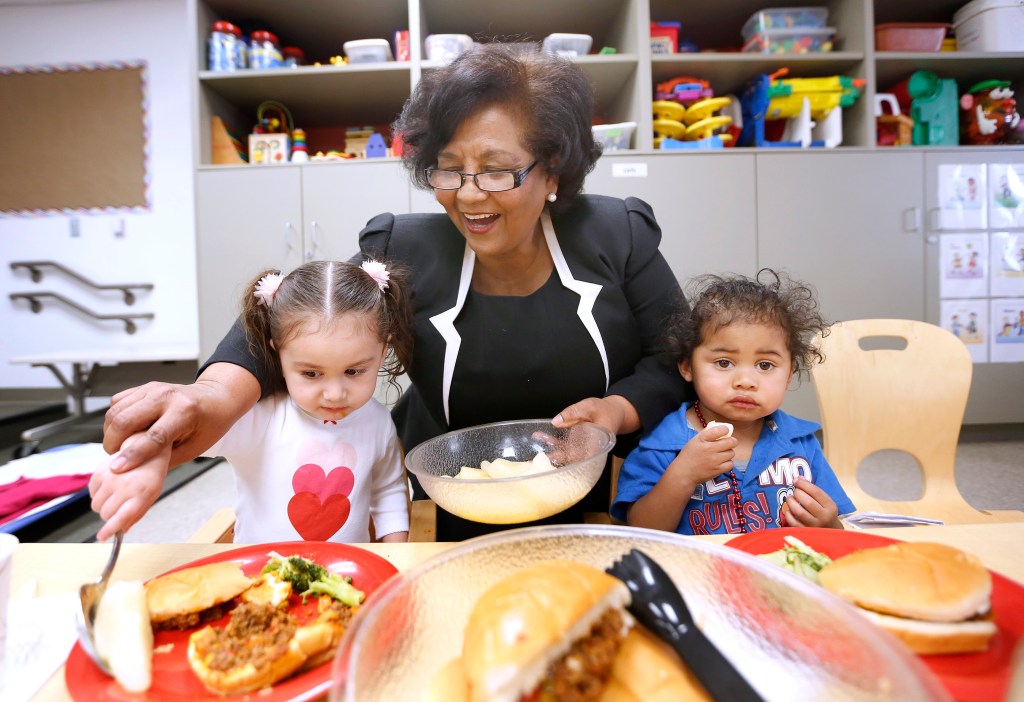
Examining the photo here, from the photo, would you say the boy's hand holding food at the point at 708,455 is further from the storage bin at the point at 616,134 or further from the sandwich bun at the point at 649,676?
the storage bin at the point at 616,134

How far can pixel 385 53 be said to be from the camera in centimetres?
272

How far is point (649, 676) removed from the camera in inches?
14.6

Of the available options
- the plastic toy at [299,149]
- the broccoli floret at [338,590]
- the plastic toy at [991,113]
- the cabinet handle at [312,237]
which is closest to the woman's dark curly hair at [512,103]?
the broccoli floret at [338,590]

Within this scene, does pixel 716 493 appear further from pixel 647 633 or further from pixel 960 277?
pixel 960 277

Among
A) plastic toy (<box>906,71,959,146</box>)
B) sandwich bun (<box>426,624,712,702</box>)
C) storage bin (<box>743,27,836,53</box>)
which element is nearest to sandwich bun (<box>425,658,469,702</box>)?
sandwich bun (<box>426,624,712,702</box>)

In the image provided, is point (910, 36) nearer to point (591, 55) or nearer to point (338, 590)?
point (591, 55)

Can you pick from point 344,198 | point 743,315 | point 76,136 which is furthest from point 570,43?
point 76,136

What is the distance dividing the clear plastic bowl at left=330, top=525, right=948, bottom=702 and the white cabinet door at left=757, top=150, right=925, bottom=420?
9.01ft

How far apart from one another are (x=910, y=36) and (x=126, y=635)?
3.94 m

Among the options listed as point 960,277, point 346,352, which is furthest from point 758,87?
point 346,352

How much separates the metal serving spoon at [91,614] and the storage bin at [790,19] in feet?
11.2

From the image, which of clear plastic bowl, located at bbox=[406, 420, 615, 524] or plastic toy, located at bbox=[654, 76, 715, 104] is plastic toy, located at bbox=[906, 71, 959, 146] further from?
clear plastic bowl, located at bbox=[406, 420, 615, 524]

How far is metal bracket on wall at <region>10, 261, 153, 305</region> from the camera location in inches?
159

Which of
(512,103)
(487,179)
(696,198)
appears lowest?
(487,179)
